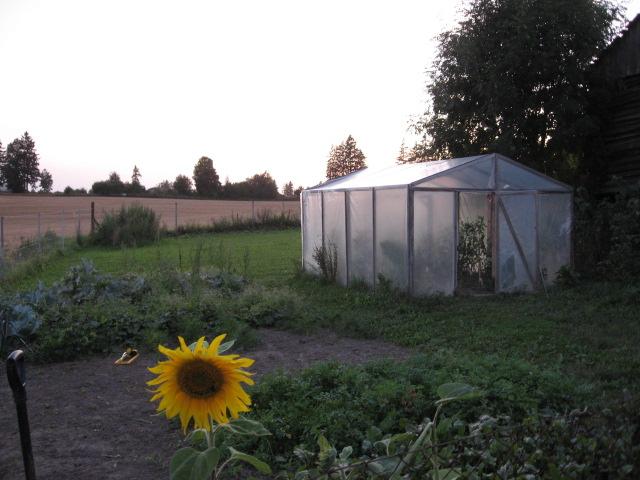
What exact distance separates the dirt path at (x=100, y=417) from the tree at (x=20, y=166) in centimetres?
5257

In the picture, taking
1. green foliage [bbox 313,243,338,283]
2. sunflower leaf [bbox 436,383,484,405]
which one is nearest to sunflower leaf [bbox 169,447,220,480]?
sunflower leaf [bbox 436,383,484,405]

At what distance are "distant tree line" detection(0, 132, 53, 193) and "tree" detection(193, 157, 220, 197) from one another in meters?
12.7

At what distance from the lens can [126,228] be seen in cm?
2167

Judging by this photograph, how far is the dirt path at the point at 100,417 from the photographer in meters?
3.83

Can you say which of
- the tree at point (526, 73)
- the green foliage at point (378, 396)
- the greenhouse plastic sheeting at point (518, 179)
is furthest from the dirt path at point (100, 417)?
the tree at point (526, 73)

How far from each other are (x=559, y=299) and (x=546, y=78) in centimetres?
472

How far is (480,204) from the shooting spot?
39.7 ft

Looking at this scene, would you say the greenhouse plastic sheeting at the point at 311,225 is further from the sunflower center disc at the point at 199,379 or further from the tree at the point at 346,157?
the tree at the point at 346,157

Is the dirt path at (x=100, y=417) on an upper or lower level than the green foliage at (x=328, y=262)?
lower

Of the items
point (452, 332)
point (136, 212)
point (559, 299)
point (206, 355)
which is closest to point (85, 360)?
point (452, 332)

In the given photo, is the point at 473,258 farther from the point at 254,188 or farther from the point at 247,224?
the point at 254,188

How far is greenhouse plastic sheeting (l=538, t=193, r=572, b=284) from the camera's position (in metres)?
11.0

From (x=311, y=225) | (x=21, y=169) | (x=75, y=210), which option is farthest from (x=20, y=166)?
(x=311, y=225)

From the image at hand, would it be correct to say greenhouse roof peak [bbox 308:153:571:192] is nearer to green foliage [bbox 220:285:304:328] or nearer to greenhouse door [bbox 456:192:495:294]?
greenhouse door [bbox 456:192:495:294]
